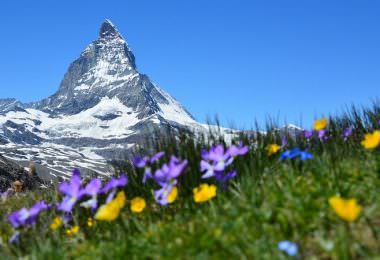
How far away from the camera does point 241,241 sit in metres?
3.52

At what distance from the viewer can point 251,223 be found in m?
3.83

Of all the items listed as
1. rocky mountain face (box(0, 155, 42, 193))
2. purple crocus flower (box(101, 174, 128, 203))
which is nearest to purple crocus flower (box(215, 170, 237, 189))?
purple crocus flower (box(101, 174, 128, 203))

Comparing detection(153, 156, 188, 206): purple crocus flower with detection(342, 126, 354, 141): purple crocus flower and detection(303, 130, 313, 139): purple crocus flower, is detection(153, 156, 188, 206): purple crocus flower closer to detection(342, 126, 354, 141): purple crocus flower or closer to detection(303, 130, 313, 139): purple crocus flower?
detection(303, 130, 313, 139): purple crocus flower

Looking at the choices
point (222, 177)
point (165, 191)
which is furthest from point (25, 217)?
point (222, 177)

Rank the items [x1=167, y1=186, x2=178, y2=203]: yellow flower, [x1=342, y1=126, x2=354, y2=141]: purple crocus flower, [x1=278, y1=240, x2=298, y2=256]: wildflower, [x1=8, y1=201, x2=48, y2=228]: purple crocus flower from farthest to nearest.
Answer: [x1=342, y1=126, x2=354, y2=141]: purple crocus flower → [x1=8, y1=201, x2=48, y2=228]: purple crocus flower → [x1=167, y1=186, x2=178, y2=203]: yellow flower → [x1=278, y1=240, x2=298, y2=256]: wildflower

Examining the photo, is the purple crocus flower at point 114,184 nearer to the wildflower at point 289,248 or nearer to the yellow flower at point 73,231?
the yellow flower at point 73,231

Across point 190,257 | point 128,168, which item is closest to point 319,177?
point 190,257

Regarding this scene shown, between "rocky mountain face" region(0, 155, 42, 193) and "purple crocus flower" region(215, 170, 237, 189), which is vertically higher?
"rocky mountain face" region(0, 155, 42, 193)

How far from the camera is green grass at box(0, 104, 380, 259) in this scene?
3354mm

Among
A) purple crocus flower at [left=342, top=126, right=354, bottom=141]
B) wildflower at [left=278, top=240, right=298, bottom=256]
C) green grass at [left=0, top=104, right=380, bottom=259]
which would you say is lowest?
wildflower at [left=278, top=240, right=298, bottom=256]

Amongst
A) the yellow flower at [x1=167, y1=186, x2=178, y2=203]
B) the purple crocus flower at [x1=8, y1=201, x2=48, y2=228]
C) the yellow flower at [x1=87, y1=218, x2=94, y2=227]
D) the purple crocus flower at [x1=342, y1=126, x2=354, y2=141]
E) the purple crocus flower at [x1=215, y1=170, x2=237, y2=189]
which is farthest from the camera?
the purple crocus flower at [x1=342, y1=126, x2=354, y2=141]

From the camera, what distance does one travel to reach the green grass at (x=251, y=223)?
3.35 m

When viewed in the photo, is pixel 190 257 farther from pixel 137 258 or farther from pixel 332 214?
pixel 332 214

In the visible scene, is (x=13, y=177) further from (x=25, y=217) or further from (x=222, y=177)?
(x=222, y=177)
